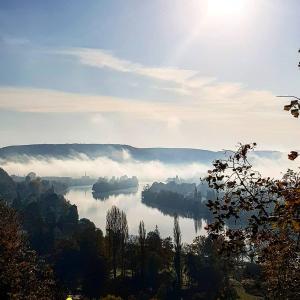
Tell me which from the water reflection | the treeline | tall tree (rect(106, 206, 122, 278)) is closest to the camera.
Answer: the treeline

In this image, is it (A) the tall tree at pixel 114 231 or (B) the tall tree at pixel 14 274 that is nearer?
(B) the tall tree at pixel 14 274

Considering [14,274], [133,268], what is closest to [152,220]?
[133,268]

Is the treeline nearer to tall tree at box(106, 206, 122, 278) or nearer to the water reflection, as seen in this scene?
tall tree at box(106, 206, 122, 278)

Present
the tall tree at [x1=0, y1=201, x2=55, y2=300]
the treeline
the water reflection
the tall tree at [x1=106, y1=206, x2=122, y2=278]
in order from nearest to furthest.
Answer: the tall tree at [x1=0, y1=201, x2=55, y2=300] < the treeline < the tall tree at [x1=106, y1=206, x2=122, y2=278] < the water reflection

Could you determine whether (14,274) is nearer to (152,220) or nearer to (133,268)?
(133,268)

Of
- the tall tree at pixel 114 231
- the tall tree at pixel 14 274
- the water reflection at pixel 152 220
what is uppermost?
the tall tree at pixel 14 274

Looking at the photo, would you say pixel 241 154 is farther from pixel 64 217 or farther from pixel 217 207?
pixel 64 217

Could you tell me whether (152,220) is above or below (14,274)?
below

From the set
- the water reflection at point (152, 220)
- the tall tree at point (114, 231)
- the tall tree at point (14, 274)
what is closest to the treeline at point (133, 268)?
the tall tree at point (114, 231)

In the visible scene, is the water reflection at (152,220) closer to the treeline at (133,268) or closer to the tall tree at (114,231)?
the tall tree at (114,231)

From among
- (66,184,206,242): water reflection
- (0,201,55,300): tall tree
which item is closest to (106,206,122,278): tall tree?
(0,201,55,300): tall tree

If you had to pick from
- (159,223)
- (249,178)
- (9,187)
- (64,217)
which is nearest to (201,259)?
(64,217)

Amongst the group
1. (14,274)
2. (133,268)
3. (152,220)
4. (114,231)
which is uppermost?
(14,274)

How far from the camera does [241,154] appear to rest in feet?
27.9
